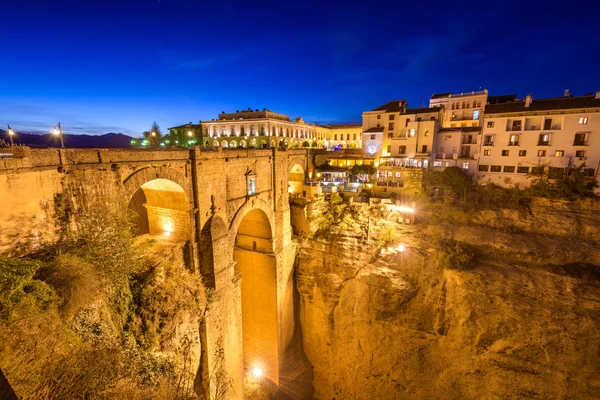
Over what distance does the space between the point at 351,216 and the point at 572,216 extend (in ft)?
51.0

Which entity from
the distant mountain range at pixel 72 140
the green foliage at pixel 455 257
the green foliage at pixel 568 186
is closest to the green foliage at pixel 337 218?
the green foliage at pixel 455 257

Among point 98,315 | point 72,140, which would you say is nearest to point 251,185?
point 98,315

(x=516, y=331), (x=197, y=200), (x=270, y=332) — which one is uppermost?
(x=197, y=200)

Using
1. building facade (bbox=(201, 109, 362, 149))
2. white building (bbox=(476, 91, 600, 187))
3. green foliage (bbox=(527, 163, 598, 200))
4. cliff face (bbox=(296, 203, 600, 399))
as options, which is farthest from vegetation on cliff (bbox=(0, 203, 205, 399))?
building facade (bbox=(201, 109, 362, 149))

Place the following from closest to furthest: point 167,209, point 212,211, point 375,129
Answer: point 167,209 < point 212,211 < point 375,129

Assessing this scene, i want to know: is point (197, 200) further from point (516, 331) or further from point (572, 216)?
point (572, 216)

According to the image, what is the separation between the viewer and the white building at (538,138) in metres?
23.1

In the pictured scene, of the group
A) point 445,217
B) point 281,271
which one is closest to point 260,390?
point 281,271

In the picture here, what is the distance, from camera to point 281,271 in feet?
72.6

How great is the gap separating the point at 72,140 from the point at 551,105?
7912cm

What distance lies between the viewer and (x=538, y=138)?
25.1 metres

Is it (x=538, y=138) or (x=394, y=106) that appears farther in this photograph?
(x=394, y=106)

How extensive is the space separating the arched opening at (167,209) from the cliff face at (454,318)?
11851mm

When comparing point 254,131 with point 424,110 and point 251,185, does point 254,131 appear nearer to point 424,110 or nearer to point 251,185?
point 424,110
